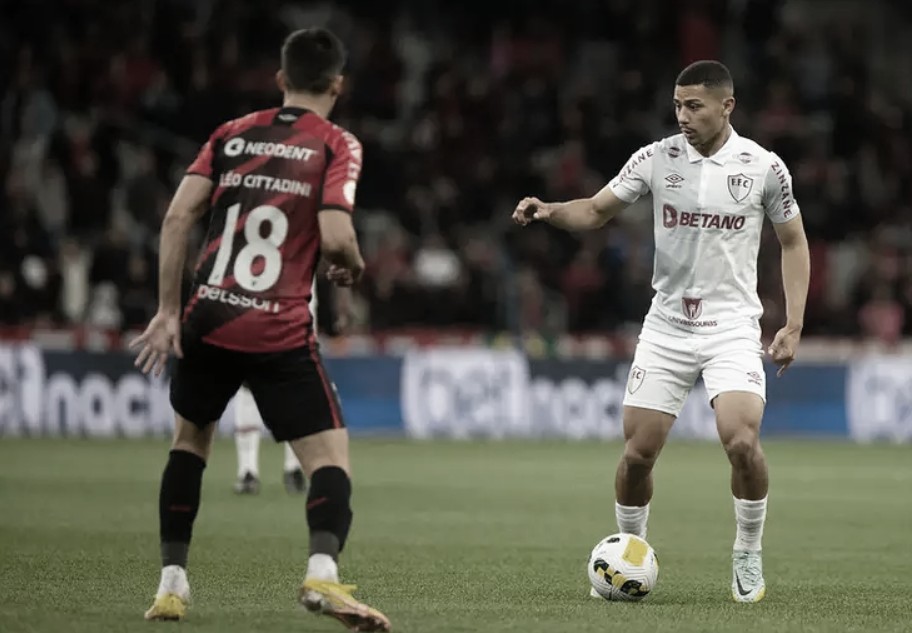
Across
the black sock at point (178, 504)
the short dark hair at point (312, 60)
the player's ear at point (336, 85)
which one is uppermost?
the short dark hair at point (312, 60)

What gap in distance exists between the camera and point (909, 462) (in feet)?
57.6

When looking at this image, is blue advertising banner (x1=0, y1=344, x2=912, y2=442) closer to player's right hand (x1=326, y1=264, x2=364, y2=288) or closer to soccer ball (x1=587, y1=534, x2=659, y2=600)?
soccer ball (x1=587, y1=534, x2=659, y2=600)

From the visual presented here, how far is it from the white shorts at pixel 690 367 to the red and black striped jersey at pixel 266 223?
216 cm

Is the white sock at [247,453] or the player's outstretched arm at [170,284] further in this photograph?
the white sock at [247,453]

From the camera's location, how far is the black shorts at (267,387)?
671 cm

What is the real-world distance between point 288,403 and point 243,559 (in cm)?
286

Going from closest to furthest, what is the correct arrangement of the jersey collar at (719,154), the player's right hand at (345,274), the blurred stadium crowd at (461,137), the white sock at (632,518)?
1. the player's right hand at (345,274)
2. the jersey collar at (719,154)
3. the white sock at (632,518)
4. the blurred stadium crowd at (461,137)

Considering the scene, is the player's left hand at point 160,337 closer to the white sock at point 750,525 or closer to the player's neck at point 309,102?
the player's neck at point 309,102

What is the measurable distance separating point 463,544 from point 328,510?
12.7ft

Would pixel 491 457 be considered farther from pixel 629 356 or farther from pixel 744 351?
pixel 744 351

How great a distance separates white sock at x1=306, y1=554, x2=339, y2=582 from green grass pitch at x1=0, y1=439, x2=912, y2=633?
0.35 m

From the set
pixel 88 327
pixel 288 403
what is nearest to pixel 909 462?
pixel 88 327

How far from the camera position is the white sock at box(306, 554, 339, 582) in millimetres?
6477

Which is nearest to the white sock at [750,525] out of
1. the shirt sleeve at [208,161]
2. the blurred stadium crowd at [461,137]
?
the shirt sleeve at [208,161]
